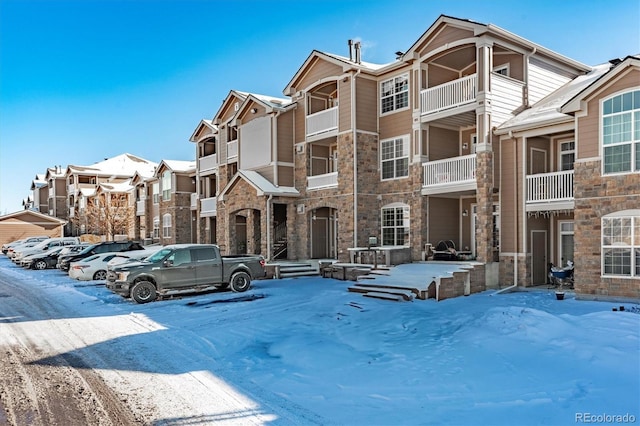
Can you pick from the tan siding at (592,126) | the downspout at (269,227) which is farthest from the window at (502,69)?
the downspout at (269,227)

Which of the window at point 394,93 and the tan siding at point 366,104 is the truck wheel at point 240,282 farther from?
the window at point 394,93

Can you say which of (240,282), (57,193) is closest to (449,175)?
(240,282)

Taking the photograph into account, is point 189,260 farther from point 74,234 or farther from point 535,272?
point 74,234

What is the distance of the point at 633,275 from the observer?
13.8 meters

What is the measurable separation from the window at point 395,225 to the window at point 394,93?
180 inches

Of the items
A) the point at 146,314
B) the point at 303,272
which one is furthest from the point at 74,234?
the point at 146,314

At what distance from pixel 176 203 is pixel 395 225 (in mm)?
22798

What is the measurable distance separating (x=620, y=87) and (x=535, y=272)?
22.7ft

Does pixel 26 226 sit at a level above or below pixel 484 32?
below

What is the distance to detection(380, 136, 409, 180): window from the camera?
21516 mm

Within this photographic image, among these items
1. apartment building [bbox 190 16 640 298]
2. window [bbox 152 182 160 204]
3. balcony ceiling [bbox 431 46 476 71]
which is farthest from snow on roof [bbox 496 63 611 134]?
window [bbox 152 182 160 204]

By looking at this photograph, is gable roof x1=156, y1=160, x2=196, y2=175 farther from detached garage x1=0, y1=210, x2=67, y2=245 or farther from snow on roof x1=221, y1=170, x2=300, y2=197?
detached garage x1=0, y1=210, x2=67, y2=245

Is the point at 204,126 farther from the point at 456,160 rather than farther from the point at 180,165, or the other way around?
the point at 456,160

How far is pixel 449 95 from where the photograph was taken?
19188mm
